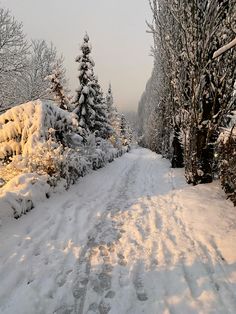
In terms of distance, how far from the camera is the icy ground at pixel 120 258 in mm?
3395

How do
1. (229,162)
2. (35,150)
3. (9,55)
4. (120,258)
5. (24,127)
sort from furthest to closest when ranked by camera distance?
(9,55)
(24,127)
(35,150)
(229,162)
(120,258)

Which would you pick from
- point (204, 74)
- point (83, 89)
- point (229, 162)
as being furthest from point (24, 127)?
point (83, 89)

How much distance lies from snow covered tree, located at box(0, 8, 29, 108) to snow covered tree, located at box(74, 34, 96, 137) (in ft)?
13.3

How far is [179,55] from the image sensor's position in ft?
33.0

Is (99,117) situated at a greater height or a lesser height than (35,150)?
greater

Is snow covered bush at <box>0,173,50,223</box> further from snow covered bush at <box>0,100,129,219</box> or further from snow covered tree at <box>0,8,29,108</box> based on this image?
snow covered tree at <box>0,8,29,108</box>

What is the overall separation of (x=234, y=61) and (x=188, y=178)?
13.5ft

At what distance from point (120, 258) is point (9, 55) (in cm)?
1861

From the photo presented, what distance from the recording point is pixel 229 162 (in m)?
7.20

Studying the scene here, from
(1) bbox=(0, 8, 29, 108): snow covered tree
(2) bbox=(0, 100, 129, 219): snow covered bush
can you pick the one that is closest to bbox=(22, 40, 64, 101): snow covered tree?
(1) bbox=(0, 8, 29, 108): snow covered tree

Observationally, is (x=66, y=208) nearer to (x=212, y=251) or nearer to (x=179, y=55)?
(x=212, y=251)

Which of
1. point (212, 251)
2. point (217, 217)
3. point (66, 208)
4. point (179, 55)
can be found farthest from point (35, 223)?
point (179, 55)

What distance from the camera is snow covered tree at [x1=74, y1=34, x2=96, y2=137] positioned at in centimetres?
1952

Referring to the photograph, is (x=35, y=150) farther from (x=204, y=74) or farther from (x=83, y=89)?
(x=83, y=89)
